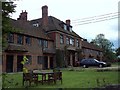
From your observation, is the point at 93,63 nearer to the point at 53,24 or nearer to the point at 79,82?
the point at 53,24

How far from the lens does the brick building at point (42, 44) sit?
109 ft

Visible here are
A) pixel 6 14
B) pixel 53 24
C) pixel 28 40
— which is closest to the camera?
pixel 6 14

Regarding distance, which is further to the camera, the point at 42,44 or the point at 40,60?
the point at 42,44

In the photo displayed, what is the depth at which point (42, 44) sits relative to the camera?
40625mm

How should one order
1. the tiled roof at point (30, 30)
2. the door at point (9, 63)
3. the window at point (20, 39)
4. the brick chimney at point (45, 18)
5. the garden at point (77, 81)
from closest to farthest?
1. the garden at point (77, 81)
2. the door at point (9, 63)
3. the window at point (20, 39)
4. the tiled roof at point (30, 30)
5. the brick chimney at point (45, 18)

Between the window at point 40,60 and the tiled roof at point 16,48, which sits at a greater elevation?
the tiled roof at point 16,48

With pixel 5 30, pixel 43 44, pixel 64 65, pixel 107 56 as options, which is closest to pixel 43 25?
pixel 43 44

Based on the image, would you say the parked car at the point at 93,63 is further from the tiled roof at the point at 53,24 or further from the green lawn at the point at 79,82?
the green lawn at the point at 79,82

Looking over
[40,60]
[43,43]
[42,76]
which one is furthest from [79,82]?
[43,43]

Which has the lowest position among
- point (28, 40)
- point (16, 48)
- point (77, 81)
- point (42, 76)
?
point (77, 81)

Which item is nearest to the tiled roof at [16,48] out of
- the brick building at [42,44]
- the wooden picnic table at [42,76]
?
the brick building at [42,44]

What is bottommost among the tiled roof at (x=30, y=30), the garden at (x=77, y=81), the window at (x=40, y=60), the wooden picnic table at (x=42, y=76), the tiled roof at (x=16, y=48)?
the garden at (x=77, y=81)

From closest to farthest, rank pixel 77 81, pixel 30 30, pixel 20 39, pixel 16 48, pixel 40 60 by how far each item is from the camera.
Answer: pixel 77 81 < pixel 16 48 < pixel 20 39 < pixel 30 30 < pixel 40 60

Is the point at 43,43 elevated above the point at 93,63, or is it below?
above
